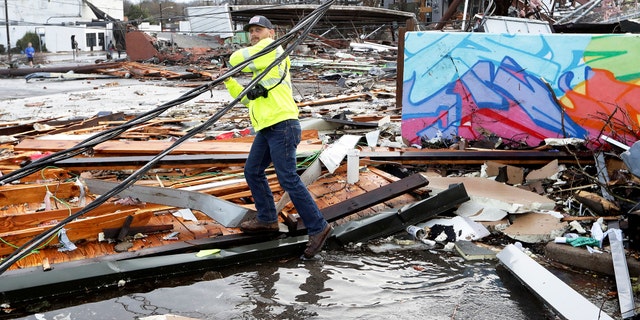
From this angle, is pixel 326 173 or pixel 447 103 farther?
pixel 447 103

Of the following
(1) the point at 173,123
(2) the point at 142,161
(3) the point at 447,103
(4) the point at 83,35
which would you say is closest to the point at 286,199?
(2) the point at 142,161

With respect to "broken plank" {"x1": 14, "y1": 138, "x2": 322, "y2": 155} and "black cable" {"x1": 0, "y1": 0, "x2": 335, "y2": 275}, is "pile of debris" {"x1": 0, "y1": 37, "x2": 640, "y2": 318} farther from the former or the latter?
"black cable" {"x1": 0, "y1": 0, "x2": 335, "y2": 275}

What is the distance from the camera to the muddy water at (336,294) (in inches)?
166

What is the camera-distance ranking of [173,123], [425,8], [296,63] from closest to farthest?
1. [173,123]
2. [296,63]
3. [425,8]

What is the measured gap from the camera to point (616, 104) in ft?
24.0

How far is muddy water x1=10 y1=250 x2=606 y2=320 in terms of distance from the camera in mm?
4227

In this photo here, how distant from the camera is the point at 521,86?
7.83 meters

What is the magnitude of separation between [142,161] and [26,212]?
1355mm

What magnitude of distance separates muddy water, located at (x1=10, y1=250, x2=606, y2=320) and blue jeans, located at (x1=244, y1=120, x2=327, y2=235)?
414mm

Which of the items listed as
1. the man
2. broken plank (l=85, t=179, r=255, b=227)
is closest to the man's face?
the man

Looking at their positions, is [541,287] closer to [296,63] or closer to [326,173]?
[326,173]

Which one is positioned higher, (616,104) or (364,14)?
(364,14)

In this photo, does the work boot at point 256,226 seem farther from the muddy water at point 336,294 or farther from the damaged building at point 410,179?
the muddy water at point 336,294

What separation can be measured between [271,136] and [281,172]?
310 millimetres
